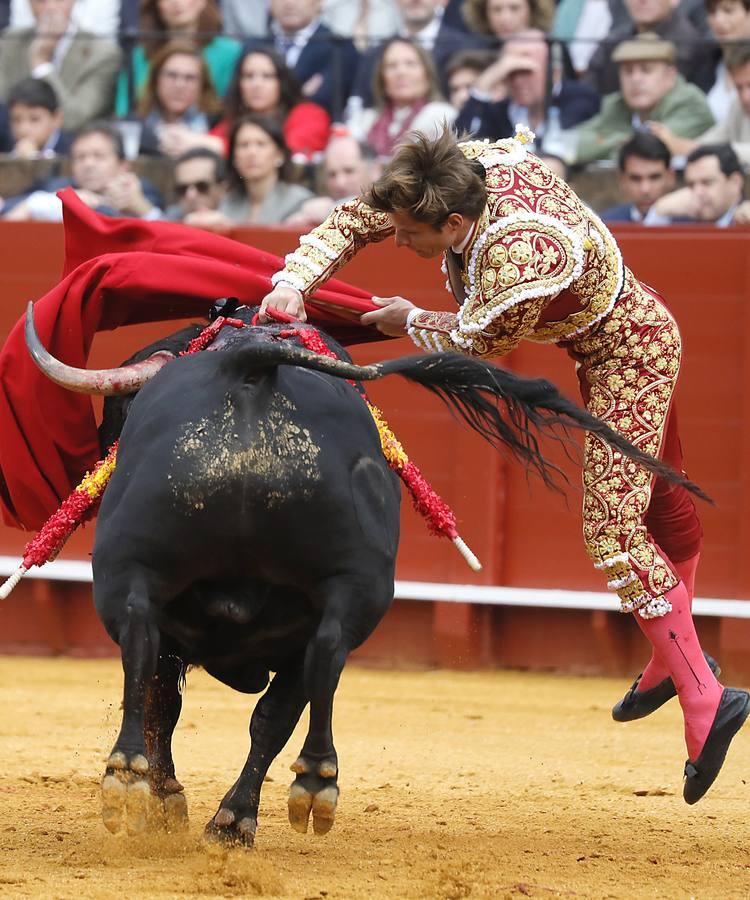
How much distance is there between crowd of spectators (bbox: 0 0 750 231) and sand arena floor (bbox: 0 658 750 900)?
2.10 metres

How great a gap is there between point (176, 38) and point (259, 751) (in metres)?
5.67

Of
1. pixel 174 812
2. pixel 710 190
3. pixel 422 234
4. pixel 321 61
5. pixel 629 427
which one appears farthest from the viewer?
pixel 321 61

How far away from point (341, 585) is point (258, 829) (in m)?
1.03

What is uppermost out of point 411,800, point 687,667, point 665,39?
point 665,39

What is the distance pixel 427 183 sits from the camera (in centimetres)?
306

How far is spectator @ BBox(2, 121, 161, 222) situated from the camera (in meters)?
7.47

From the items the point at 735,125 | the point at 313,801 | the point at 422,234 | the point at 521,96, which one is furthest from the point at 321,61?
the point at 313,801

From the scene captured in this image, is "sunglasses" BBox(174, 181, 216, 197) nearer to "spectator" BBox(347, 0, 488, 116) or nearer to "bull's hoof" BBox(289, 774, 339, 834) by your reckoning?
"spectator" BBox(347, 0, 488, 116)

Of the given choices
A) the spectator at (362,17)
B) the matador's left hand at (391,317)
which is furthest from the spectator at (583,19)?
the matador's left hand at (391,317)

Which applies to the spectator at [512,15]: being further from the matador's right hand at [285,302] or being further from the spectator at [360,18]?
the matador's right hand at [285,302]

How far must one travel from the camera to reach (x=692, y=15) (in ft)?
23.6

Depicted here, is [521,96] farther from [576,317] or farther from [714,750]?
[714,750]

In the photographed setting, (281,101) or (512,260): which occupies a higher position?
(512,260)

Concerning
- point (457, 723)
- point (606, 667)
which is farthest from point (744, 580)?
point (457, 723)
